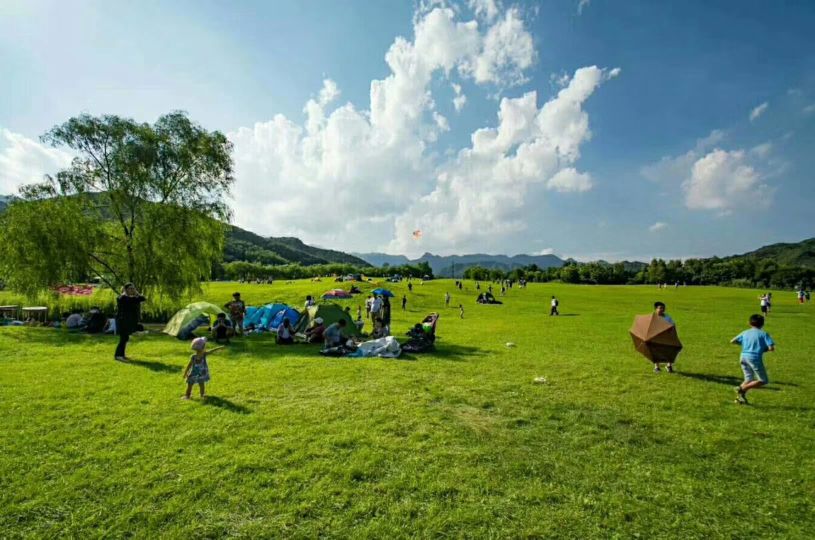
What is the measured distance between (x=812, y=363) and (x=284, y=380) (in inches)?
776

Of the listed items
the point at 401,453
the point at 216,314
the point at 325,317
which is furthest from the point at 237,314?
the point at 401,453

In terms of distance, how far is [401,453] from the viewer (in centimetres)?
662

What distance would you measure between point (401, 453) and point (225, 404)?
193 inches

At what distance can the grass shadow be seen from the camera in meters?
12.3

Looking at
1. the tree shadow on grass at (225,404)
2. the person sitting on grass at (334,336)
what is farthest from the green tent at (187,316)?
the tree shadow on grass at (225,404)

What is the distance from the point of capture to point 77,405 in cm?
866

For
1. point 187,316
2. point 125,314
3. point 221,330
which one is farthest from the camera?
point 187,316

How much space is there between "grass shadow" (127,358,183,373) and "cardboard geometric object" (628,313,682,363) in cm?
1574

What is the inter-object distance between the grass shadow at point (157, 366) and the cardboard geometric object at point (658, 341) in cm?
1574

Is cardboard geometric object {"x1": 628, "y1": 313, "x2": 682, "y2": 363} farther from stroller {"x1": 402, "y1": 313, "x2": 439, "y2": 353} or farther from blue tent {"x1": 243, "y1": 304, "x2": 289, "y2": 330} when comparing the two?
A: blue tent {"x1": 243, "y1": 304, "x2": 289, "y2": 330}

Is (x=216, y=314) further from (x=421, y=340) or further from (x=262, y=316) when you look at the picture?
(x=421, y=340)

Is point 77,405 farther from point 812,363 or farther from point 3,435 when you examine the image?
point 812,363

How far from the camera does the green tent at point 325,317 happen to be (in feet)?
65.4

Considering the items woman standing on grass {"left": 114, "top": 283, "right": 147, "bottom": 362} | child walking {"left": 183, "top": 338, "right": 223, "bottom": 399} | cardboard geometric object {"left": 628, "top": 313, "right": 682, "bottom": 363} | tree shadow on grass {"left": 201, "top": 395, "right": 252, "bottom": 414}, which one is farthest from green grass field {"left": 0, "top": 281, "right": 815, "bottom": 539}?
woman standing on grass {"left": 114, "top": 283, "right": 147, "bottom": 362}
